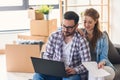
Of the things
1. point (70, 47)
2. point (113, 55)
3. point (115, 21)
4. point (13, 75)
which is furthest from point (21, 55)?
point (115, 21)

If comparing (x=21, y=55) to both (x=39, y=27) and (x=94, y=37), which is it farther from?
(x=94, y=37)

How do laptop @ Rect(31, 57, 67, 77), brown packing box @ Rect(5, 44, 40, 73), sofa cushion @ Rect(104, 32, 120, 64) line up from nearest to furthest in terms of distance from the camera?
1. laptop @ Rect(31, 57, 67, 77)
2. sofa cushion @ Rect(104, 32, 120, 64)
3. brown packing box @ Rect(5, 44, 40, 73)

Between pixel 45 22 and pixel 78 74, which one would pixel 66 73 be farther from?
pixel 45 22

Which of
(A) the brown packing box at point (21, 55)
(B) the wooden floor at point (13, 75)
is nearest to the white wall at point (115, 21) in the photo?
(A) the brown packing box at point (21, 55)

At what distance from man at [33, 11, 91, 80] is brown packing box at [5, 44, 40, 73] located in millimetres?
1257

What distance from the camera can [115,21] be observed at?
4.96 metres

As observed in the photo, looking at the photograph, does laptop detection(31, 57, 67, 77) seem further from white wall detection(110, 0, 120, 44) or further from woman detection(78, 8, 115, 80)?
white wall detection(110, 0, 120, 44)

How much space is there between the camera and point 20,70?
12.1ft

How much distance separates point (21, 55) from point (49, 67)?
5.43ft

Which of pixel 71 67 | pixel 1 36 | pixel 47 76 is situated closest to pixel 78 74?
pixel 71 67

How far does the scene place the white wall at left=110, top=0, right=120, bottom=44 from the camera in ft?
16.0

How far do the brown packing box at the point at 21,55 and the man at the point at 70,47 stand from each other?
126 cm

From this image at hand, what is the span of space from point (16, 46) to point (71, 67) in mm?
1561

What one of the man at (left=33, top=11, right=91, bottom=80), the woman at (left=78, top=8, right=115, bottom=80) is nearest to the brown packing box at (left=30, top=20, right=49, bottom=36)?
the woman at (left=78, top=8, right=115, bottom=80)
